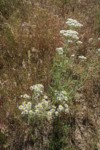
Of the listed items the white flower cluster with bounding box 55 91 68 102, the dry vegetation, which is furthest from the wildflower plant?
the dry vegetation

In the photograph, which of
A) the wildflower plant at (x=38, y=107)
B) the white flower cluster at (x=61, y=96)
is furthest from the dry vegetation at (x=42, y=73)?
the white flower cluster at (x=61, y=96)

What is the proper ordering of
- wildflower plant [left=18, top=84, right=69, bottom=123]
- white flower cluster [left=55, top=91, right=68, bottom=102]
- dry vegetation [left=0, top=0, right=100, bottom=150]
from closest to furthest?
wildflower plant [left=18, top=84, right=69, bottom=123], white flower cluster [left=55, top=91, right=68, bottom=102], dry vegetation [left=0, top=0, right=100, bottom=150]

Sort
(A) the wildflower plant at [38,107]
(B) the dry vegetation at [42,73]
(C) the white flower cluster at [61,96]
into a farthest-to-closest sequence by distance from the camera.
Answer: (B) the dry vegetation at [42,73]
(C) the white flower cluster at [61,96]
(A) the wildflower plant at [38,107]

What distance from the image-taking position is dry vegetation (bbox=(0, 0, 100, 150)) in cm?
342

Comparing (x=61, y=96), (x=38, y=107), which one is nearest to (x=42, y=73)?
(x=61, y=96)

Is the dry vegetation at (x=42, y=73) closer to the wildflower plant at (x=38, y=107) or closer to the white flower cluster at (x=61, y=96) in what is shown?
the wildflower plant at (x=38, y=107)

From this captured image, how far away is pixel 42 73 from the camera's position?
12.9 ft

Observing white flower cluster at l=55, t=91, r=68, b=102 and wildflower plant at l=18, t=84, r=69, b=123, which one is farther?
white flower cluster at l=55, t=91, r=68, b=102

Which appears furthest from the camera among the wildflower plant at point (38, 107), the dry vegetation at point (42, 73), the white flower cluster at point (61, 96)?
the dry vegetation at point (42, 73)

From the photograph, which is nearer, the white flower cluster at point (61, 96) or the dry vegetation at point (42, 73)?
the white flower cluster at point (61, 96)

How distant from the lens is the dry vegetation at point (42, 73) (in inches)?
135

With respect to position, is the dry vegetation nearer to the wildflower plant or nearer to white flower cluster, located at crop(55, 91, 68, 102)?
the wildflower plant

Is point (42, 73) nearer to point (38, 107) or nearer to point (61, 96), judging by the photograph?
point (61, 96)

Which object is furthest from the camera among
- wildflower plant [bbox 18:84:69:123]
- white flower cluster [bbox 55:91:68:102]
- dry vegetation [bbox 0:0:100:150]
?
dry vegetation [bbox 0:0:100:150]
